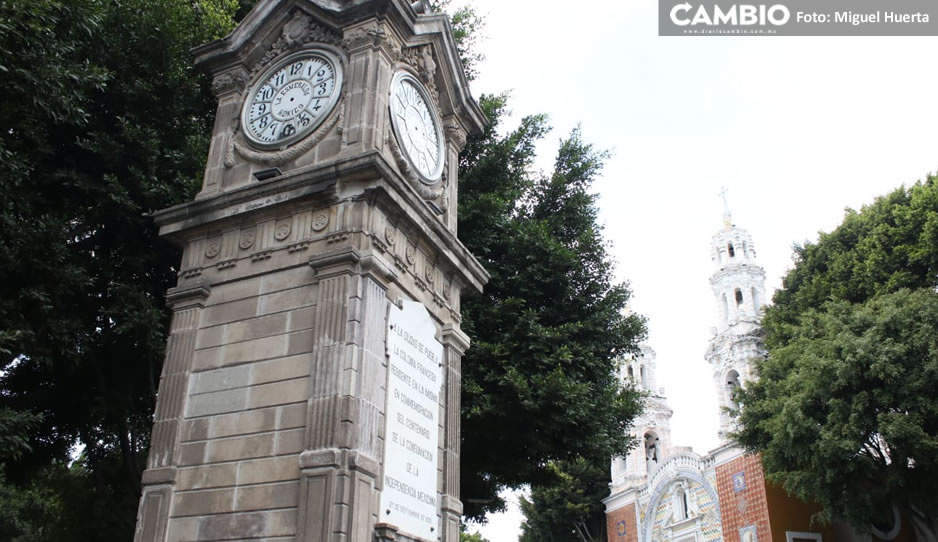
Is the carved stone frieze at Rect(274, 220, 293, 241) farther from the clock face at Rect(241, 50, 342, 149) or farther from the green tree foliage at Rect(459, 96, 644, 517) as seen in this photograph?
the green tree foliage at Rect(459, 96, 644, 517)

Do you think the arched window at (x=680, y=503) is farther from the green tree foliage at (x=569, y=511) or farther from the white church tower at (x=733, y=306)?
the green tree foliage at (x=569, y=511)

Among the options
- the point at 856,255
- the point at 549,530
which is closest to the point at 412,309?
the point at 856,255

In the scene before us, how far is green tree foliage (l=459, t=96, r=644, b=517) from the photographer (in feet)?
47.1

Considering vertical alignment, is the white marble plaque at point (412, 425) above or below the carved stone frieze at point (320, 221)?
below

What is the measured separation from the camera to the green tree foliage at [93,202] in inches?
393

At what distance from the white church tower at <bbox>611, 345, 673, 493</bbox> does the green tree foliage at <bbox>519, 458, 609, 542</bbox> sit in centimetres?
159

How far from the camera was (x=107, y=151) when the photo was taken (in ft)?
38.1

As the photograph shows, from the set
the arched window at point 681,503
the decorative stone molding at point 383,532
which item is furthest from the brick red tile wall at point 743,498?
the decorative stone molding at point 383,532

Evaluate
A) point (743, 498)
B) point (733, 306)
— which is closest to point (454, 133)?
point (743, 498)

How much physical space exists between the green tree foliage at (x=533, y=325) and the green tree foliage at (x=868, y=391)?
872cm

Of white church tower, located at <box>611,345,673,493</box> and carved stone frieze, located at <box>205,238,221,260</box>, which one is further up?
white church tower, located at <box>611,345,673,493</box>

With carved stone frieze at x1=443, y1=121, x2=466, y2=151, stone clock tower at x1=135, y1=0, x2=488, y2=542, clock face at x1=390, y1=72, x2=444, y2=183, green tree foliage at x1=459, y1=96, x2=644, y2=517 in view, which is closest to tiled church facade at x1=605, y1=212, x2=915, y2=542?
green tree foliage at x1=459, y1=96, x2=644, y2=517

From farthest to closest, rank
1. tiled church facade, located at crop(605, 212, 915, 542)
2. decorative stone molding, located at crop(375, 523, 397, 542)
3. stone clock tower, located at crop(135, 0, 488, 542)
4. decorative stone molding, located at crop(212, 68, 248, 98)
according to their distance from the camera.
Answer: tiled church facade, located at crop(605, 212, 915, 542)
decorative stone molding, located at crop(212, 68, 248, 98)
stone clock tower, located at crop(135, 0, 488, 542)
decorative stone molding, located at crop(375, 523, 397, 542)

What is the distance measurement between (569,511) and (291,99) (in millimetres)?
42598
